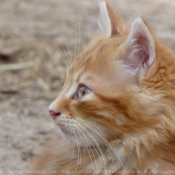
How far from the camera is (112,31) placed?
3.67 m

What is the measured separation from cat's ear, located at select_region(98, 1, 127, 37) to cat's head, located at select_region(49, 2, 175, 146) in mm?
306

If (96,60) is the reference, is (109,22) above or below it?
above

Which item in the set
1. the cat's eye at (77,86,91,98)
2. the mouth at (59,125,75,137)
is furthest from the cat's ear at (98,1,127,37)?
the mouth at (59,125,75,137)

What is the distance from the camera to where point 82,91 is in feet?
10.7

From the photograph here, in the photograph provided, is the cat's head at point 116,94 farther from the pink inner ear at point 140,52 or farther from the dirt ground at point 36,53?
the dirt ground at point 36,53

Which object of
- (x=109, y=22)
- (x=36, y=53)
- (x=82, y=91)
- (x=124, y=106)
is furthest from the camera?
(x=36, y=53)

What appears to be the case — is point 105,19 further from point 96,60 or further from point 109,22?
point 96,60

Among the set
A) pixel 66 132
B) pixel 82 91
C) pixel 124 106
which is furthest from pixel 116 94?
pixel 66 132

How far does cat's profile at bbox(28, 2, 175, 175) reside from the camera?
10.4 ft

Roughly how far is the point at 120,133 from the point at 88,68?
1.45 feet

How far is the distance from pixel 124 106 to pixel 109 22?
724 millimetres

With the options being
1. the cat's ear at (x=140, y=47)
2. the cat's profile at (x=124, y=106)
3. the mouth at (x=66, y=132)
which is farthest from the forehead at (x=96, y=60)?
the mouth at (x=66, y=132)

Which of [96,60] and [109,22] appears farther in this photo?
[109,22]

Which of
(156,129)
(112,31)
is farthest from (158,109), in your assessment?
(112,31)
